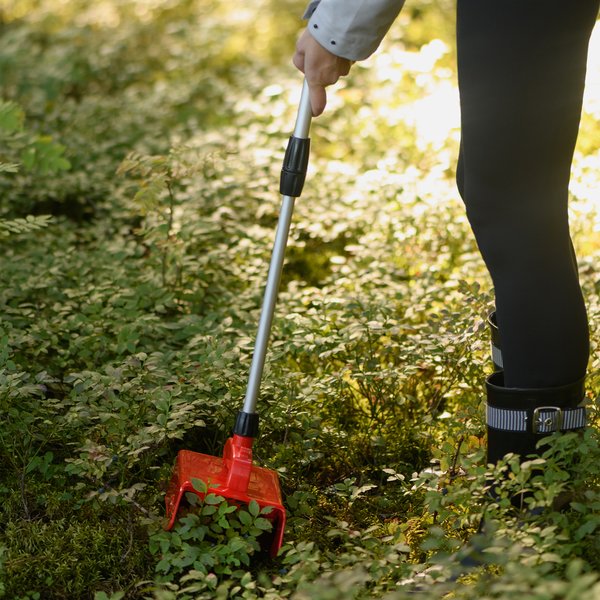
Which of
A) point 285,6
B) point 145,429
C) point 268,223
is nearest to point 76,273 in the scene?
point 268,223

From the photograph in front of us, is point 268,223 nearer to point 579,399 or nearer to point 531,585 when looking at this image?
point 579,399

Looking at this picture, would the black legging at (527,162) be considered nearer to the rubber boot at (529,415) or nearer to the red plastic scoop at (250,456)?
the rubber boot at (529,415)

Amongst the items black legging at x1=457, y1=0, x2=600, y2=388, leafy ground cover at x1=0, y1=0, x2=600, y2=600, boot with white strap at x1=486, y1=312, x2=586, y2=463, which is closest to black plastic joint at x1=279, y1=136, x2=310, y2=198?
black legging at x1=457, y1=0, x2=600, y2=388

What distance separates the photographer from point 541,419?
215 centimetres

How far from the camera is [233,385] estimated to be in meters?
2.68

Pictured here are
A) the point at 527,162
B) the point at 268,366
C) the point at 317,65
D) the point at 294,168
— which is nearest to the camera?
the point at 527,162

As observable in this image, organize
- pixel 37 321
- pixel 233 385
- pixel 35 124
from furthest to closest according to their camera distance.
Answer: pixel 35 124 < pixel 37 321 < pixel 233 385

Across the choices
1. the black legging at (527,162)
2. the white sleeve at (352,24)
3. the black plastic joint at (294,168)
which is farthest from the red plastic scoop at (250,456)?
the black legging at (527,162)

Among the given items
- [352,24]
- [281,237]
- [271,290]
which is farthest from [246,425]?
[352,24]

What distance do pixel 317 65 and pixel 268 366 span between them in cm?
98

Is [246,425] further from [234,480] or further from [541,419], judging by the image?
[541,419]

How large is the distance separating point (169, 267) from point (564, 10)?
6.49ft

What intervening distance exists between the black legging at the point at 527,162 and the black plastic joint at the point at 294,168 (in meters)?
0.41

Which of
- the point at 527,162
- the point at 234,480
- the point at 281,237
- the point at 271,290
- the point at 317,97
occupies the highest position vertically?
the point at 317,97
